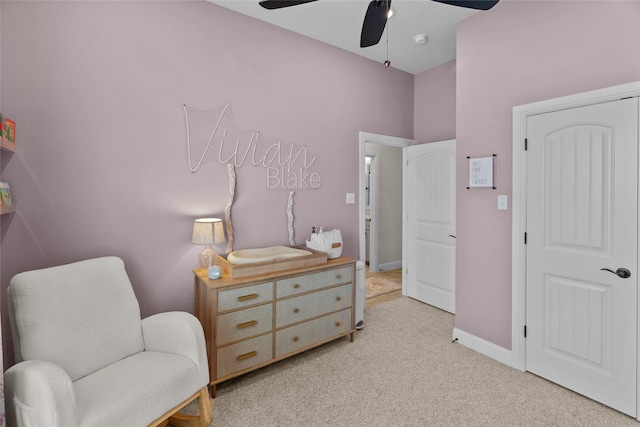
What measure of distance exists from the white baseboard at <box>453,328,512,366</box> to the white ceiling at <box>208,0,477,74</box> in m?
2.78

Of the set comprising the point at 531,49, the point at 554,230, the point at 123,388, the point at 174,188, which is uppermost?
the point at 531,49

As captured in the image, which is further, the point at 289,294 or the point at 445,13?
the point at 445,13

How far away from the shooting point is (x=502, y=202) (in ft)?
8.41

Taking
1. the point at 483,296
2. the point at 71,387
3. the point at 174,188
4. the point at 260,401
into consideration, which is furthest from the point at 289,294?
the point at 483,296

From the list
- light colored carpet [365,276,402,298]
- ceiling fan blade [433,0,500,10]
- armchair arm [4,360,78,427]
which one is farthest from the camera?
light colored carpet [365,276,402,298]

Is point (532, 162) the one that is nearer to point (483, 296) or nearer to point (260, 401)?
point (483, 296)

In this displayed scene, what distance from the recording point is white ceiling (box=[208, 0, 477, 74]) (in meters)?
2.63

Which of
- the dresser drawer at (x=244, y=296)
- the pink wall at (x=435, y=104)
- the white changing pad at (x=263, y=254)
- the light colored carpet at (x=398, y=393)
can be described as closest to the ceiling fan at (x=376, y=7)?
the white changing pad at (x=263, y=254)

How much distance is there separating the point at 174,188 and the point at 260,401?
1.65m

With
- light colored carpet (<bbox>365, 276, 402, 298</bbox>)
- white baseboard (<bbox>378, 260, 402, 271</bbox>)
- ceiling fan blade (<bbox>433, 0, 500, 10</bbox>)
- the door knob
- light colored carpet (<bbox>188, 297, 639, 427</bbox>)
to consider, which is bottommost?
light colored carpet (<bbox>188, 297, 639, 427</bbox>)

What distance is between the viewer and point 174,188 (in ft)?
8.14

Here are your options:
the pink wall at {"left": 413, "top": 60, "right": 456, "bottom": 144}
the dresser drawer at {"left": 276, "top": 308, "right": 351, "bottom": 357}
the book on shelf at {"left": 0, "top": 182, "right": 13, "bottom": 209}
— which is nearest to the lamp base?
the dresser drawer at {"left": 276, "top": 308, "right": 351, "bottom": 357}

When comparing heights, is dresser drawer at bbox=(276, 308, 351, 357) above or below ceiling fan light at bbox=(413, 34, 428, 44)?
below

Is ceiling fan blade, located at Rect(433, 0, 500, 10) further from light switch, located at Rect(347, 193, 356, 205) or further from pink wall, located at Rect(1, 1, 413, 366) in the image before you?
light switch, located at Rect(347, 193, 356, 205)
